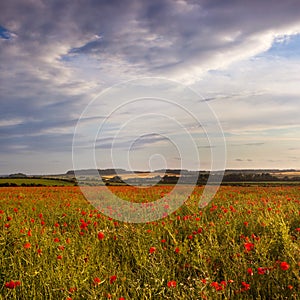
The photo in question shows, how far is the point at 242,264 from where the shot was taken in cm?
557

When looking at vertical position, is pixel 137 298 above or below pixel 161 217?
below

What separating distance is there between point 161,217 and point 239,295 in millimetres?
4475

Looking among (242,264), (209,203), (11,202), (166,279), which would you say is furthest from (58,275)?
(11,202)

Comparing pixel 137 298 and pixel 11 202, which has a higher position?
pixel 11 202

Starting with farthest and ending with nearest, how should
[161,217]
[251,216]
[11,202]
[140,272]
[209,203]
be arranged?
[11,202] → [209,203] → [161,217] → [251,216] → [140,272]

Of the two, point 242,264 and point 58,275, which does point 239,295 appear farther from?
point 58,275

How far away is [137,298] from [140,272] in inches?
41.1

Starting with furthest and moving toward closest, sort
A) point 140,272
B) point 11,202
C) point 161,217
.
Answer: point 11,202
point 161,217
point 140,272

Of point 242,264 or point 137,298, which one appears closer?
point 137,298

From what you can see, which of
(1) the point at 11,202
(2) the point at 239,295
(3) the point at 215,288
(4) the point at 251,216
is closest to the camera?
(3) the point at 215,288

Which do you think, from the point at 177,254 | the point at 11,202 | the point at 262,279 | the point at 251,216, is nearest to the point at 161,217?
the point at 251,216

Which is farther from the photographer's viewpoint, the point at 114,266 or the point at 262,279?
the point at 114,266

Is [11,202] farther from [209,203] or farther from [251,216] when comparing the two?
[251,216]

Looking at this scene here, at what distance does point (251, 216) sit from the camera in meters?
8.48
